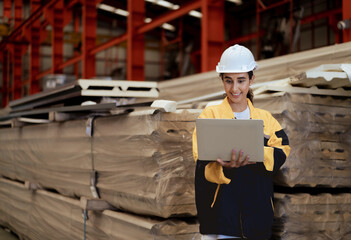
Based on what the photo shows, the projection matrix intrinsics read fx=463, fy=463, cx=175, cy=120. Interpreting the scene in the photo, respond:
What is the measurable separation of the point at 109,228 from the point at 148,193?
1.98 ft

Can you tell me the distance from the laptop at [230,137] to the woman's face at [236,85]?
0.27 metres

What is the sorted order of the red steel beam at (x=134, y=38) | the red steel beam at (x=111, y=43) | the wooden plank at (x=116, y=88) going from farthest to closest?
the red steel beam at (x=111, y=43) → the red steel beam at (x=134, y=38) → the wooden plank at (x=116, y=88)

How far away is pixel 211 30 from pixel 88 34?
5800mm

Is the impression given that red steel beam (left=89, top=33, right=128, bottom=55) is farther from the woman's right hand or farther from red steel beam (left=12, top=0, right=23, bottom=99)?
the woman's right hand

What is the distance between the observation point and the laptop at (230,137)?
1989 mm

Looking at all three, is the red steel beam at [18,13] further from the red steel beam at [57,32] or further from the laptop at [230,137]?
the laptop at [230,137]

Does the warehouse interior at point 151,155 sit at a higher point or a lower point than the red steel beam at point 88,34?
lower

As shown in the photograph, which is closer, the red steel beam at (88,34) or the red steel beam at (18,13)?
the red steel beam at (88,34)

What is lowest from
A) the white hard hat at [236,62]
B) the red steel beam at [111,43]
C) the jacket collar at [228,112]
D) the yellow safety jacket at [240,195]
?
the yellow safety jacket at [240,195]

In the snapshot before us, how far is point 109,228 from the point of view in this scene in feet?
10.8

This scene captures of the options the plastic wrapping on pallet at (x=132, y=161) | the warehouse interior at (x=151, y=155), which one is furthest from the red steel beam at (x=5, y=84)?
the plastic wrapping on pallet at (x=132, y=161)

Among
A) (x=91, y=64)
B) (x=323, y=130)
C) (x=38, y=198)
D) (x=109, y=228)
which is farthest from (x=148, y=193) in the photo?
(x=91, y=64)

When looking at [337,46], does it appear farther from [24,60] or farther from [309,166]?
[24,60]

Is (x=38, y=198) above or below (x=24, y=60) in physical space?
below
